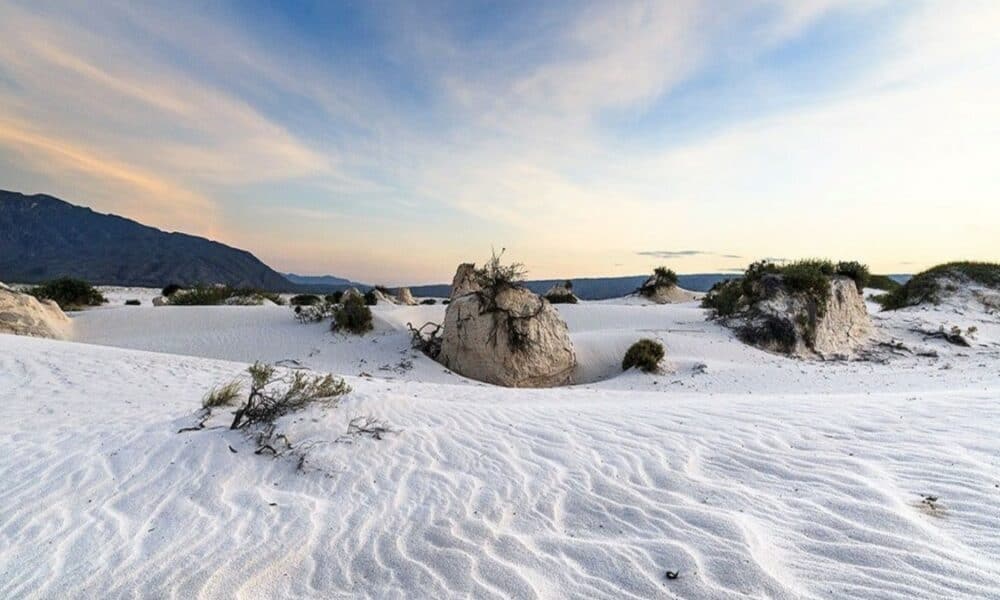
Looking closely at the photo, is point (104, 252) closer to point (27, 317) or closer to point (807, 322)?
point (27, 317)

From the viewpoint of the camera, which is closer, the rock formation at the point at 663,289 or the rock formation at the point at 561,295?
the rock formation at the point at 561,295

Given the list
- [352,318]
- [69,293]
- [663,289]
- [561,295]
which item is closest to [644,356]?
[352,318]

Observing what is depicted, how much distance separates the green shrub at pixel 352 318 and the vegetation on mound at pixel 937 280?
1905 cm

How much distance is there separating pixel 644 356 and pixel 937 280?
15033 mm

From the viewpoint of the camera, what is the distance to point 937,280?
1948cm

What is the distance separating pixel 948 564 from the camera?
2602mm

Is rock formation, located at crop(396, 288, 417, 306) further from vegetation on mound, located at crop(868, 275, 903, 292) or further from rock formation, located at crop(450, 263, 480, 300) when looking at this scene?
vegetation on mound, located at crop(868, 275, 903, 292)

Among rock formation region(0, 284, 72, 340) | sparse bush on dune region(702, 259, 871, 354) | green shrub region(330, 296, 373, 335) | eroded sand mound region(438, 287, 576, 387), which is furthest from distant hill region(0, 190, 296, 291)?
sparse bush on dune region(702, 259, 871, 354)

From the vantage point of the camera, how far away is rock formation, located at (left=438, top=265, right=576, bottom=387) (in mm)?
12016

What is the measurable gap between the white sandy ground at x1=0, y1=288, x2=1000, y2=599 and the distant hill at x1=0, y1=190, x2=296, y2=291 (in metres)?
81.9

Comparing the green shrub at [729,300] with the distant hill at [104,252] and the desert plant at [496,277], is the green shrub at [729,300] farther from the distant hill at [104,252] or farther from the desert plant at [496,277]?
the distant hill at [104,252]

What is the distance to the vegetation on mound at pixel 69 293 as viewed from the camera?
18.5m

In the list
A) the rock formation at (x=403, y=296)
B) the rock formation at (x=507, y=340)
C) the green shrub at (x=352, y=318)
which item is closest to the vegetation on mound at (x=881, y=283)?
the rock formation at (x=403, y=296)

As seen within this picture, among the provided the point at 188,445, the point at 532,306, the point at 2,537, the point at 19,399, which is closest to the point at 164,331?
the point at 19,399
